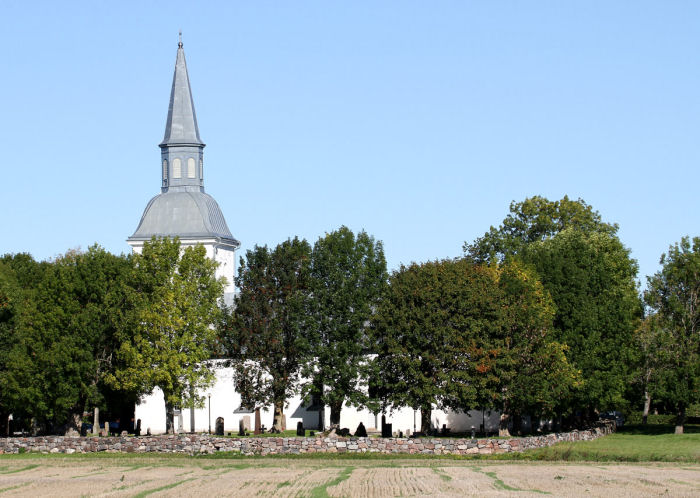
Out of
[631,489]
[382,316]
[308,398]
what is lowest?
[631,489]

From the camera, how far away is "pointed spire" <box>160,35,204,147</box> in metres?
124

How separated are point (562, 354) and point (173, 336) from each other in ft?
75.8

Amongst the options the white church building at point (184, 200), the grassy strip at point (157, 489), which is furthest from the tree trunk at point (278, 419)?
the white church building at point (184, 200)

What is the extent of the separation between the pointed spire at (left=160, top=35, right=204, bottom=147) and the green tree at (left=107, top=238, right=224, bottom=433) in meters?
52.5

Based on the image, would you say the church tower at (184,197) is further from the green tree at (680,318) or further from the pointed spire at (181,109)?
the green tree at (680,318)

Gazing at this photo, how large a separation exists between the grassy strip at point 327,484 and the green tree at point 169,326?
67.8 ft

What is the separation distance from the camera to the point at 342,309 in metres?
71.7

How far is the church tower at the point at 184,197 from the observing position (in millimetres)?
120312

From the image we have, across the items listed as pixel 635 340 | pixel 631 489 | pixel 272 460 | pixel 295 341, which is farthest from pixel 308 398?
pixel 631 489

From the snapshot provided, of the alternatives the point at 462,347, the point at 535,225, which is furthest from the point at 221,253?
the point at 462,347

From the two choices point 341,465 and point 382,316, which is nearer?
point 341,465

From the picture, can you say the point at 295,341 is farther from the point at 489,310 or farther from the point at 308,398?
the point at 489,310

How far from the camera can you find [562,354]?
70.7 meters

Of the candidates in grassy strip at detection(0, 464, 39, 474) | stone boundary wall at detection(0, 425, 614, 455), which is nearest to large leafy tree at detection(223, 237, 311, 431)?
stone boundary wall at detection(0, 425, 614, 455)
